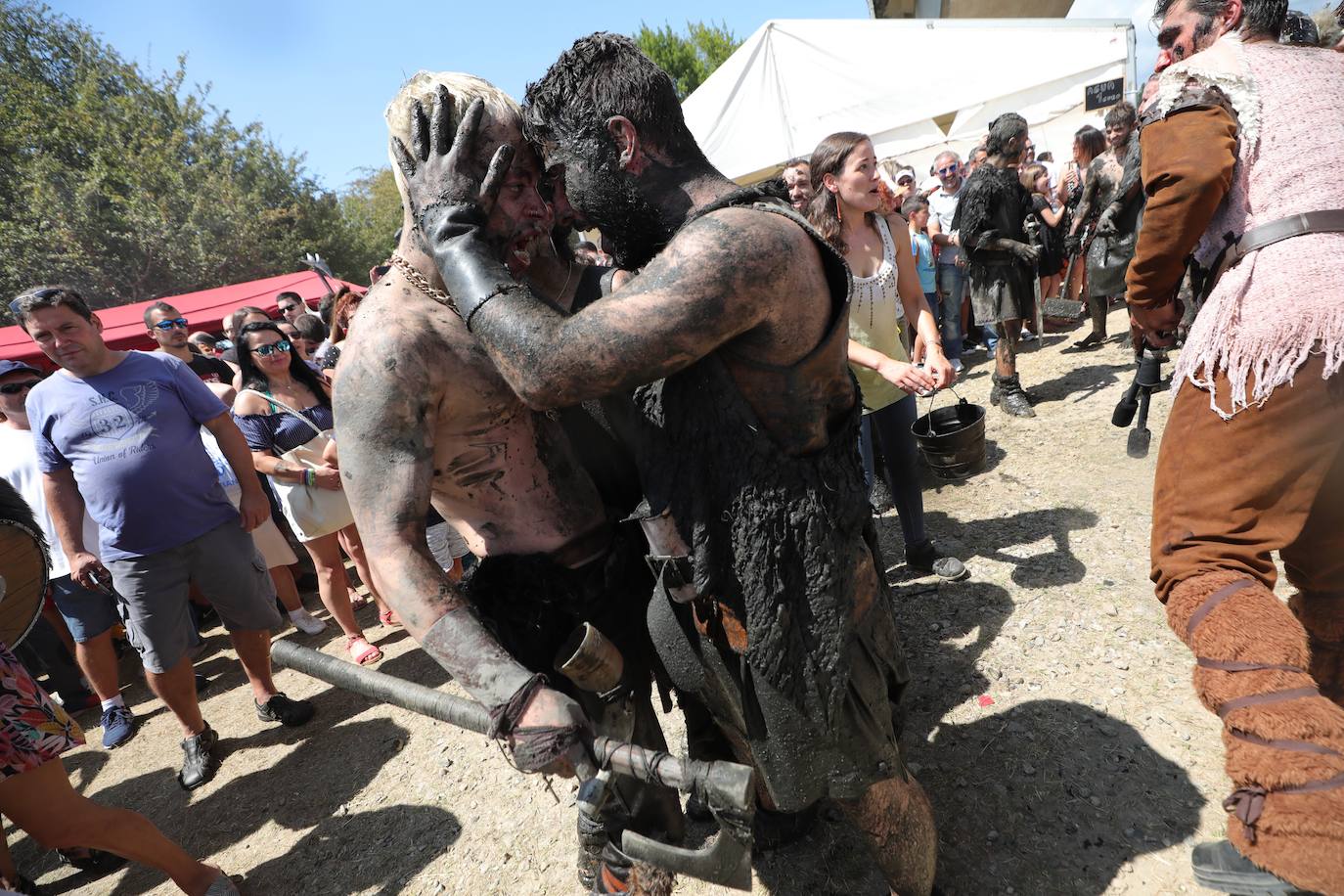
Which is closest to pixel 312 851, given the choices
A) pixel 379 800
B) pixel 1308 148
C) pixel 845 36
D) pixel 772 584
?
pixel 379 800

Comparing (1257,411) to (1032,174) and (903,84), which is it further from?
(903,84)

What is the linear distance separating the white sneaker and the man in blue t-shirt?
4.56 feet

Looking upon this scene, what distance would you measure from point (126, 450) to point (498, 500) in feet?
9.08

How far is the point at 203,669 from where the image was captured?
504 cm

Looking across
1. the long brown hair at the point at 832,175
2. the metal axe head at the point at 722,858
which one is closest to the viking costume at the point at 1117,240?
the long brown hair at the point at 832,175

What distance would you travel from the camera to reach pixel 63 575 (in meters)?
4.03

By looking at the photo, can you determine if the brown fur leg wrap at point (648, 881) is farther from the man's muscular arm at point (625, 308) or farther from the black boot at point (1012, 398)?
the black boot at point (1012, 398)

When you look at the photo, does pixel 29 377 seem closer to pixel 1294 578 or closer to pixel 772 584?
pixel 772 584

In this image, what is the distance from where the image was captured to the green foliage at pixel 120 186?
18969 mm

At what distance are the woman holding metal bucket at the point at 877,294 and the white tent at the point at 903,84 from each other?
9160mm

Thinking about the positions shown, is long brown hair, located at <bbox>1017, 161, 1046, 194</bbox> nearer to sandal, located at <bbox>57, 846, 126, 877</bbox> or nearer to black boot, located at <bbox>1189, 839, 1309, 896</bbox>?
black boot, located at <bbox>1189, 839, 1309, 896</bbox>

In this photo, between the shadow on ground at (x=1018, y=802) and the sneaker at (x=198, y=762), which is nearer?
the shadow on ground at (x=1018, y=802)

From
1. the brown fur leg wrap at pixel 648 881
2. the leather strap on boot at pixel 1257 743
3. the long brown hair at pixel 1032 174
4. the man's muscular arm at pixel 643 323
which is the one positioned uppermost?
the man's muscular arm at pixel 643 323

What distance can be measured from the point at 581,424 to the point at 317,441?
3112mm
